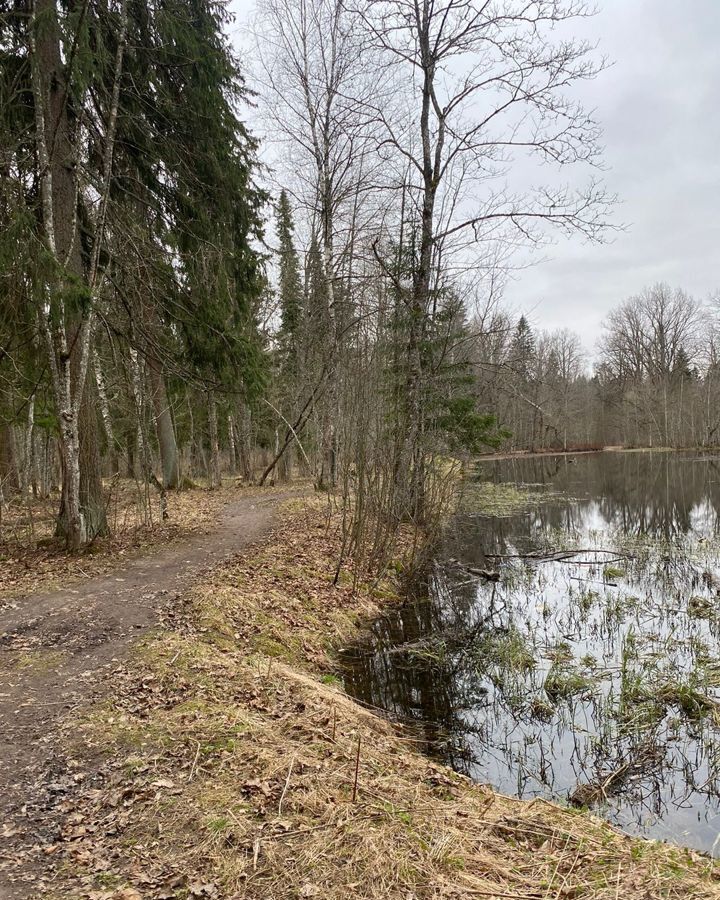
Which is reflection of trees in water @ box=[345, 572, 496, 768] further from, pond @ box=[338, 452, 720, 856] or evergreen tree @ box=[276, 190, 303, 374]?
evergreen tree @ box=[276, 190, 303, 374]

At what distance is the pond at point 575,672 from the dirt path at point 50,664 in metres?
2.64

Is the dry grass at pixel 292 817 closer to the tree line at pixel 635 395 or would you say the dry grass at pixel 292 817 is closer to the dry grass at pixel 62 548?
the dry grass at pixel 62 548

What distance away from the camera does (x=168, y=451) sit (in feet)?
53.2

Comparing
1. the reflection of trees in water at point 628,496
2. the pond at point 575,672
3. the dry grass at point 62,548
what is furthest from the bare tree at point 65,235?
the reflection of trees in water at point 628,496

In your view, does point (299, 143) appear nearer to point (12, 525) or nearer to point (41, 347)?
point (41, 347)

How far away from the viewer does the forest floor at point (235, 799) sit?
2592 mm

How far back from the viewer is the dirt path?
289 cm

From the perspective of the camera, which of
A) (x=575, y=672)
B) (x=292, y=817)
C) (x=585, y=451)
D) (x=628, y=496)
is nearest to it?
(x=292, y=817)

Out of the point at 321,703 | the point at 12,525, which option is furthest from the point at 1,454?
the point at 321,703

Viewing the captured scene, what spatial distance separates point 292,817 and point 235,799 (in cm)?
37

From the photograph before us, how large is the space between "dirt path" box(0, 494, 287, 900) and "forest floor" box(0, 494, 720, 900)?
16mm

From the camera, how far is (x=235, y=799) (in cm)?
312

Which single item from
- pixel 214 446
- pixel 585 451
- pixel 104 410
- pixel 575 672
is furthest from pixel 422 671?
pixel 585 451

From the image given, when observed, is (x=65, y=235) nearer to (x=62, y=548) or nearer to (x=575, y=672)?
(x=62, y=548)
